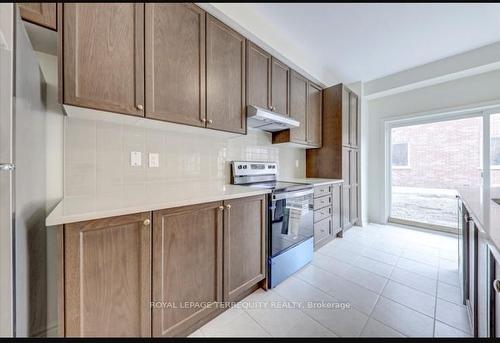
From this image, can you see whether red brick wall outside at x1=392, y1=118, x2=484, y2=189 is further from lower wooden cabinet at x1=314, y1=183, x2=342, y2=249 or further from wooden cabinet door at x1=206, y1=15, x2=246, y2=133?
wooden cabinet door at x1=206, y1=15, x2=246, y2=133

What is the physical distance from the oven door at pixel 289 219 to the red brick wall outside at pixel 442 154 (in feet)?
7.27

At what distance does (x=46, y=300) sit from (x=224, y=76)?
192 centimetres

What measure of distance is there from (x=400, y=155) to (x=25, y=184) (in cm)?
460

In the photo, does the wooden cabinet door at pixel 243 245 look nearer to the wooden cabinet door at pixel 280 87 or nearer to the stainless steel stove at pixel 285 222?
the stainless steel stove at pixel 285 222

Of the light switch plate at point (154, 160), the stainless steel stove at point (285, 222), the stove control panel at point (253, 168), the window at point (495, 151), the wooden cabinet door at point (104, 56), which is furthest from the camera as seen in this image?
the window at point (495, 151)

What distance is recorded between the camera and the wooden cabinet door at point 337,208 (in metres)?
2.87

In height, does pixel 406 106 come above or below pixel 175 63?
above

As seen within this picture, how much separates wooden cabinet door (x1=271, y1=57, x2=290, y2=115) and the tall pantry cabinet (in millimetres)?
943

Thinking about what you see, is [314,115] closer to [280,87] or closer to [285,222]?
[280,87]

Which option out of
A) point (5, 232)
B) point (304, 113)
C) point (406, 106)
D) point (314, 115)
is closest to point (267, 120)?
point (304, 113)

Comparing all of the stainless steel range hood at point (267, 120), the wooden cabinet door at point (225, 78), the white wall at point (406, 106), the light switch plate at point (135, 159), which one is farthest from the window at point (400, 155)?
the light switch plate at point (135, 159)

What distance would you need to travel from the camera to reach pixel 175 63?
1.45 metres

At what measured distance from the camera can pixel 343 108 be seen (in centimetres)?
299

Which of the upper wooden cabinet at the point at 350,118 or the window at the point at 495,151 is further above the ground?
the upper wooden cabinet at the point at 350,118
